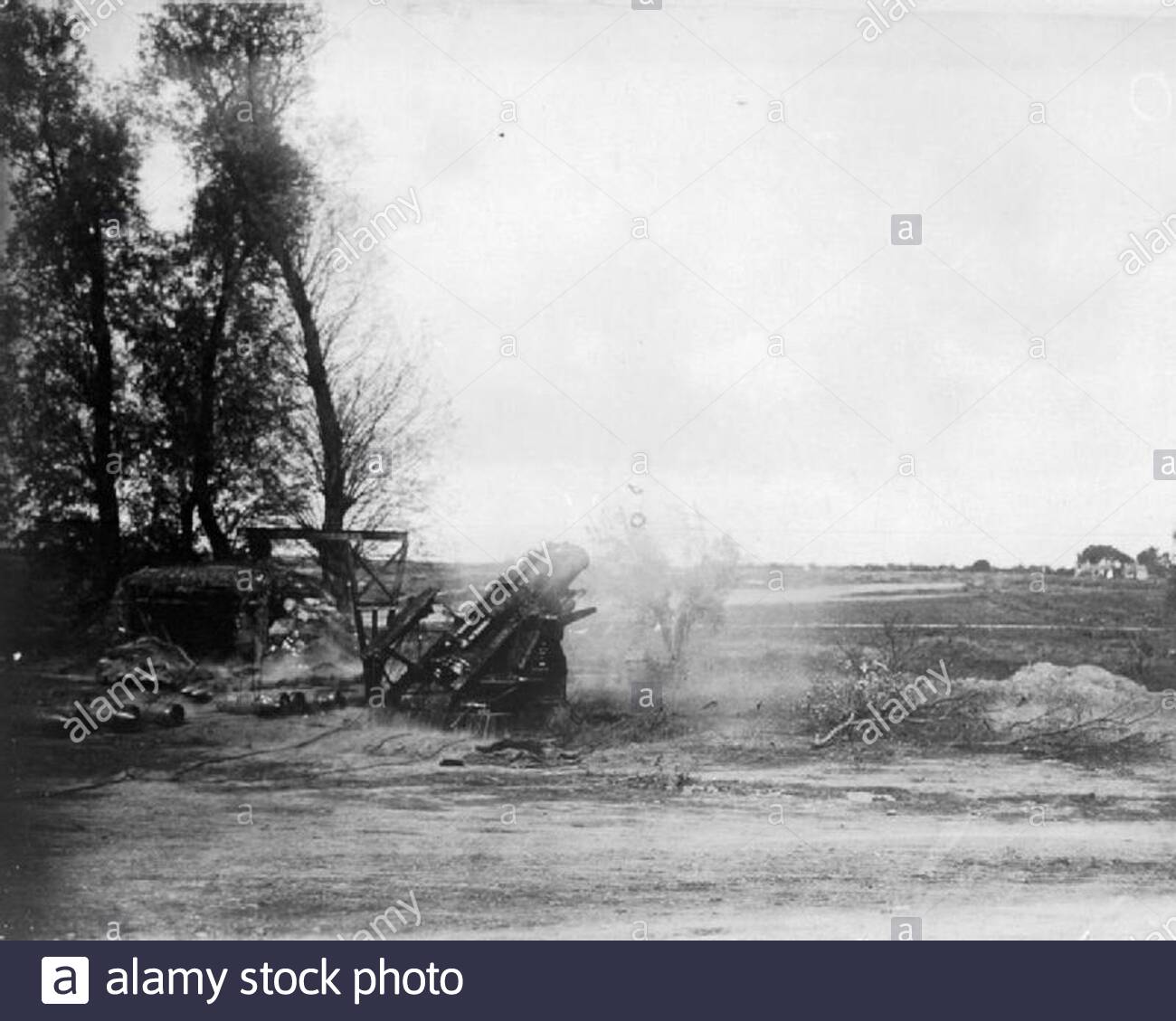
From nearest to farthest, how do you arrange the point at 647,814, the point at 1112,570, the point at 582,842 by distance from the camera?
the point at 582,842, the point at 647,814, the point at 1112,570

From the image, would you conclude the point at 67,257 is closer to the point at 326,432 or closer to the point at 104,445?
the point at 104,445

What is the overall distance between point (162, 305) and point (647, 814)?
2.57m

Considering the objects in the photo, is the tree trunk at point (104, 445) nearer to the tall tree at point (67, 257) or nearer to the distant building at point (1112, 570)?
the tall tree at point (67, 257)

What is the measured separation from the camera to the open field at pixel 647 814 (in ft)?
14.4

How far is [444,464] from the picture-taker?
15.2 feet

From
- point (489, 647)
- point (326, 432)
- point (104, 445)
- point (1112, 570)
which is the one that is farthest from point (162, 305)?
point (1112, 570)

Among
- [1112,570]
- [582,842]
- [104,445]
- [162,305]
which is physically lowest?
[582,842]

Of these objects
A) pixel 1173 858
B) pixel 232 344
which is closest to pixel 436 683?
pixel 232 344

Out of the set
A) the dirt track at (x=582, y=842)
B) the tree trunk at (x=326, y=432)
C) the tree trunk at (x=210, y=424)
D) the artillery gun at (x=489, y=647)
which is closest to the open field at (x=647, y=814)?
the dirt track at (x=582, y=842)

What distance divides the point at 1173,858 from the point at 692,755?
5.94 feet

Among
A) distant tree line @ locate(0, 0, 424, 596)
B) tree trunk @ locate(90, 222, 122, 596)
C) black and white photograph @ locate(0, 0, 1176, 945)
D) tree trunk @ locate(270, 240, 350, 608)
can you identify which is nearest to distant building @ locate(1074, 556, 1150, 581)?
black and white photograph @ locate(0, 0, 1176, 945)

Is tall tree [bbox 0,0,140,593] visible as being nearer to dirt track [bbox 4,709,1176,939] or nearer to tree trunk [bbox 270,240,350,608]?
tree trunk [bbox 270,240,350,608]

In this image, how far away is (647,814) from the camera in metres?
4.62
